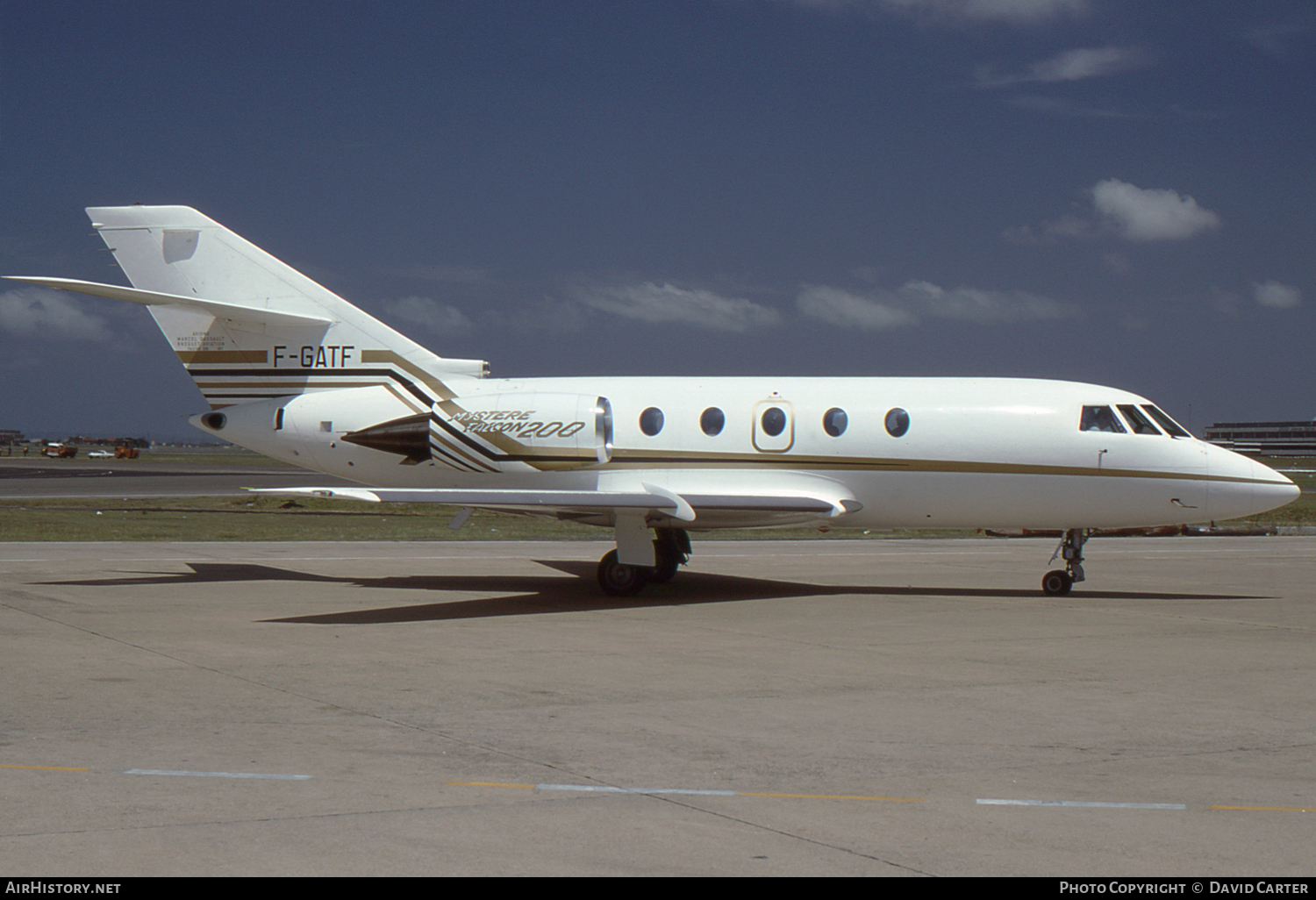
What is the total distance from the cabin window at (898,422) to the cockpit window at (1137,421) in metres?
3.12

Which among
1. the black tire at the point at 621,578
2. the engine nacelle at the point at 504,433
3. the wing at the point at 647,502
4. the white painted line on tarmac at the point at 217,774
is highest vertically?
the engine nacelle at the point at 504,433

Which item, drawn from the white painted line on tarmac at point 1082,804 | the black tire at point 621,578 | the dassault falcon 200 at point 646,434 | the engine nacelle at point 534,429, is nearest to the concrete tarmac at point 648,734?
the white painted line on tarmac at point 1082,804

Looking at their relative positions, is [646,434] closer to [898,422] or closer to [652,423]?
[652,423]

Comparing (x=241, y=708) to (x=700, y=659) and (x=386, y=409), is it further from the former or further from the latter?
(x=386, y=409)

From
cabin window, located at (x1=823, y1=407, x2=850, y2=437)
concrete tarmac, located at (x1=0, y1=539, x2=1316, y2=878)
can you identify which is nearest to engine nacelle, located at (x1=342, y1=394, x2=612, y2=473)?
concrete tarmac, located at (x1=0, y1=539, x2=1316, y2=878)

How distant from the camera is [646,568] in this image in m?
17.3

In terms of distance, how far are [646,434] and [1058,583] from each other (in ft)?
21.9

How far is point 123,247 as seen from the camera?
1917 cm

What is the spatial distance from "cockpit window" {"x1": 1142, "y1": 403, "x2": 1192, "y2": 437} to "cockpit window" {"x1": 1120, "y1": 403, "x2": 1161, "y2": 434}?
160mm

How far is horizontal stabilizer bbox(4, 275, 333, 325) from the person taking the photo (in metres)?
16.3

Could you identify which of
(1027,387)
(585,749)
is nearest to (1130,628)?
(1027,387)

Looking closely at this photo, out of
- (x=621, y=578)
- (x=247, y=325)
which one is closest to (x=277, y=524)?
(x=247, y=325)

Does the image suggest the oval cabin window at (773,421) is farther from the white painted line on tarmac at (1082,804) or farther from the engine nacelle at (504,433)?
the white painted line on tarmac at (1082,804)

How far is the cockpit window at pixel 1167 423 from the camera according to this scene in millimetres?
17344
